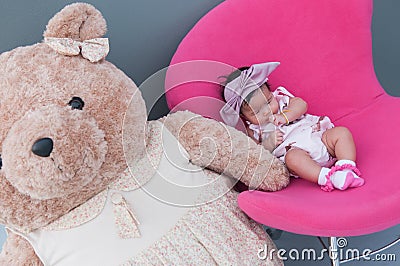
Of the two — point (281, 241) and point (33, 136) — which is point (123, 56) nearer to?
point (33, 136)

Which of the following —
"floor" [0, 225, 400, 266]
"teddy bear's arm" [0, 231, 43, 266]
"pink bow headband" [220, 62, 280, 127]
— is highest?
"pink bow headband" [220, 62, 280, 127]

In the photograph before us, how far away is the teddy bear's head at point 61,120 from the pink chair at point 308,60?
30 cm

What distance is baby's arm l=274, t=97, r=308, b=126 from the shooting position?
1351 mm

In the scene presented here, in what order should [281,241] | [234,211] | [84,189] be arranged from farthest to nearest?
[281,241] < [234,211] < [84,189]

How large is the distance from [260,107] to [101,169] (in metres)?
0.50

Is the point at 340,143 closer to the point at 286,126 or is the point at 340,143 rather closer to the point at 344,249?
the point at 286,126

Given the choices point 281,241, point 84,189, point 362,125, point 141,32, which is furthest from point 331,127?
point 84,189

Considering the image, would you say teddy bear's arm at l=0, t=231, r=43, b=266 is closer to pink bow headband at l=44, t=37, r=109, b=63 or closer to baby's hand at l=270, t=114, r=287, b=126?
pink bow headband at l=44, t=37, r=109, b=63

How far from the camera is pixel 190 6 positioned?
1458mm

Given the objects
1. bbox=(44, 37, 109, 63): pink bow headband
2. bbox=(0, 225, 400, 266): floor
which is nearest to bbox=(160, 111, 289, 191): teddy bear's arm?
bbox=(44, 37, 109, 63): pink bow headband

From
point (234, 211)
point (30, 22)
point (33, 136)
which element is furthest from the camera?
Result: point (30, 22)

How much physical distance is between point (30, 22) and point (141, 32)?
0.29 meters

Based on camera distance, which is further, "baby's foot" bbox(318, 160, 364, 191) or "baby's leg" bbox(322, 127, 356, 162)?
"baby's leg" bbox(322, 127, 356, 162)

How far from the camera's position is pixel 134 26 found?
4.53 ft
